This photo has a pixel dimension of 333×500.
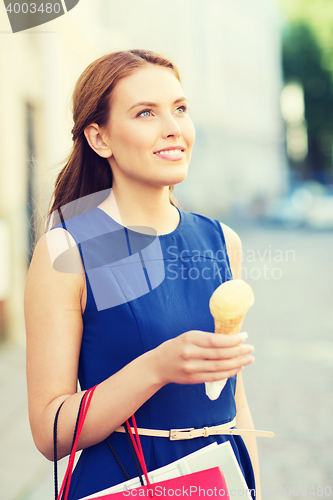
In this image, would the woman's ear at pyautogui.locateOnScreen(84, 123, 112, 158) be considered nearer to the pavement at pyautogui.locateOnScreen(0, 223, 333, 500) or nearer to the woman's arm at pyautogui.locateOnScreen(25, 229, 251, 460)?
the woman's arm at pyautogui.locateOnScreen(25, 229, 251, 460)

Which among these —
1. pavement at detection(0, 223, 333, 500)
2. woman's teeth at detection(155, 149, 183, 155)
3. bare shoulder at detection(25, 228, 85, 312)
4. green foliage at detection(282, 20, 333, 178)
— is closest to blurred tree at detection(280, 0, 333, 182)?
green foliage at detection(282, 20, 333, 178)

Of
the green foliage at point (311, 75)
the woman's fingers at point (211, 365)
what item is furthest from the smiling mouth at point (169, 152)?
the green foliage at point (311, 75)

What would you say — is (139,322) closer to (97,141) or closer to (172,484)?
(172,484)

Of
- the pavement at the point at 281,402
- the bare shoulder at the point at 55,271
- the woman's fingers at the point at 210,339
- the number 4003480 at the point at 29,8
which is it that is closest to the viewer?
the woman's fingers at the point at 210,339

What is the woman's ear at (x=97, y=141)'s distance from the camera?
5.05ft

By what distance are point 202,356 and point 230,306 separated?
16 cm

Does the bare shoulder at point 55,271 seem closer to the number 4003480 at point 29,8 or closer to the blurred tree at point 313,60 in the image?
the number 4003480 at point 29,8

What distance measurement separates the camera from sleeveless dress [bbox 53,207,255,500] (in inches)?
51.8

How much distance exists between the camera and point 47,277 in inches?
50.4

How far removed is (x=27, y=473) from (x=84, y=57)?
782 centimetres

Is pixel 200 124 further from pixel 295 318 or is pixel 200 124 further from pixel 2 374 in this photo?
pixel 2 374

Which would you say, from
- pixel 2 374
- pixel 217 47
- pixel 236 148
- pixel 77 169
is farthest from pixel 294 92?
pixel 77 169

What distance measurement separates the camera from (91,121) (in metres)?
1.54

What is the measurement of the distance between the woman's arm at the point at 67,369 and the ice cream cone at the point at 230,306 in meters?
0.11
